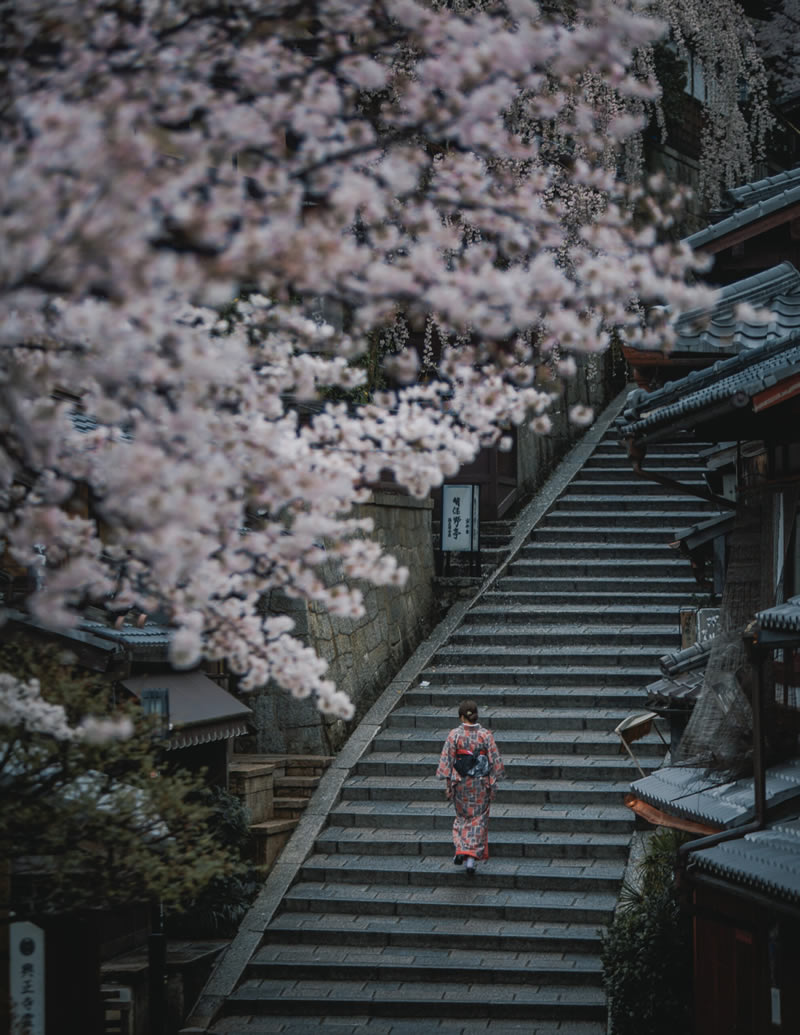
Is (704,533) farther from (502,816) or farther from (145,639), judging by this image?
(145,639)

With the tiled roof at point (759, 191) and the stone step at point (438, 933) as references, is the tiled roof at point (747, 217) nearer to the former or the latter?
the tiled roof at point (759, 191)

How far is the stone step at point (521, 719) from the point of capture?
54.0 ft

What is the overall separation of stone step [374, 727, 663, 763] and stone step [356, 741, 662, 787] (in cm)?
4

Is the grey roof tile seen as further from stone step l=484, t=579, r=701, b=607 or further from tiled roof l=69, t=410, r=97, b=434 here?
stone step l=484, t=579, r=701, b=607

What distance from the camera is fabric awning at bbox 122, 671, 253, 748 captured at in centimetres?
1147

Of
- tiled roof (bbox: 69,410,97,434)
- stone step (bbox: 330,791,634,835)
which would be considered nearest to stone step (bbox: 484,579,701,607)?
stone step (bbox: 330,791,634,835)

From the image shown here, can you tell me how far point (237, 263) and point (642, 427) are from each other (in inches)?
246

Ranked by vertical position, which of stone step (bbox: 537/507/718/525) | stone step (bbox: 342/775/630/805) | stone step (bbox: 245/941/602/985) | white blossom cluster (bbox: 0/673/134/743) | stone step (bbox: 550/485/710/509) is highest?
stone step (bbox: 550/485/710/509)

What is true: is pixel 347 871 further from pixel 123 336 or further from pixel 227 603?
pixel 123 336

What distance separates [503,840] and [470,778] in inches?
54.0

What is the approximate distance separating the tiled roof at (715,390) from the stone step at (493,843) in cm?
539

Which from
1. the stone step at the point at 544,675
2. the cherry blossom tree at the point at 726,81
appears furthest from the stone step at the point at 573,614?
the cherry blossom tree at the point at 726,81

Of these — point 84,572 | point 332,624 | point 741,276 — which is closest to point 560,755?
point 332,624

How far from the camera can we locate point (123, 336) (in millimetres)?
3623
